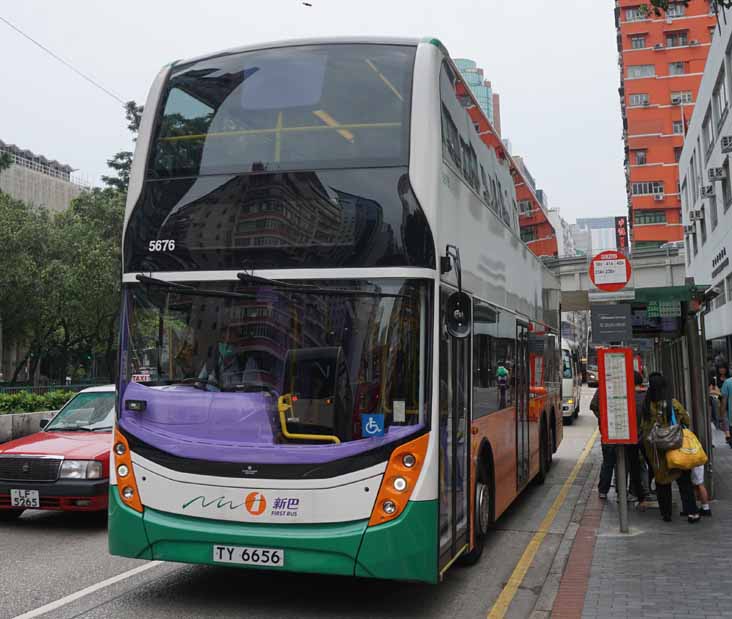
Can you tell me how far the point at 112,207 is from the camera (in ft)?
136

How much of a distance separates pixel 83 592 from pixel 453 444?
309 centimetres

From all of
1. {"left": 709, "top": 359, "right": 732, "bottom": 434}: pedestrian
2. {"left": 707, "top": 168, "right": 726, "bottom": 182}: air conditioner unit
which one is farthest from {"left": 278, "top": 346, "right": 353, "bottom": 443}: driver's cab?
{"left": 707, "top": 168, "right": 726, "bottom": 182}: air conditioner unit

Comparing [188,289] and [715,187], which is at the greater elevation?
[715,187]

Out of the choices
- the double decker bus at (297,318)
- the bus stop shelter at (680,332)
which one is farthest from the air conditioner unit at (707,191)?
the double decker bus at (297,318)

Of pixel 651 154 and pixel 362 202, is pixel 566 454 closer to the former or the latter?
pixel 362 202

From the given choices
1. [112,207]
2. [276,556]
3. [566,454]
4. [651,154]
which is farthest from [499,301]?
[651,154]

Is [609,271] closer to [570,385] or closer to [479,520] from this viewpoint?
[479,520]

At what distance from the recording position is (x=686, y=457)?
910 cm

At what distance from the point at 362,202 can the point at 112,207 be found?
37.6m

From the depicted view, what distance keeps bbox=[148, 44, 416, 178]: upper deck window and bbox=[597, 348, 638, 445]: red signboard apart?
13.4ft

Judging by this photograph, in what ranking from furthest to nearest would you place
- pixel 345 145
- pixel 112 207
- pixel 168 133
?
pixel 112 207, pixel 168 133, pixel 345 145

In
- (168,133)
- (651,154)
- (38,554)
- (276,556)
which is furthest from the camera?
(651,154)

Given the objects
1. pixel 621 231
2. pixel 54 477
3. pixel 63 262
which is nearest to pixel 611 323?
pixel 54 477

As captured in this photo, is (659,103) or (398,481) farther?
(659,103)
